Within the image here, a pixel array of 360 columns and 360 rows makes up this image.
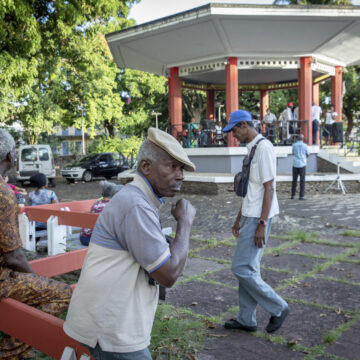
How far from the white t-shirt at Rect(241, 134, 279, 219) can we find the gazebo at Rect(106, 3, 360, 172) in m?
11.1

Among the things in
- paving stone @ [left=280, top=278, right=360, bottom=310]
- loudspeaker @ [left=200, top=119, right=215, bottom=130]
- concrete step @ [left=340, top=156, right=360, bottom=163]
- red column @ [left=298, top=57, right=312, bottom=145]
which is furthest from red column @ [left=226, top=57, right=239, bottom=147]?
paving stone @ [left=280, top=278, right=360, bottom=310]

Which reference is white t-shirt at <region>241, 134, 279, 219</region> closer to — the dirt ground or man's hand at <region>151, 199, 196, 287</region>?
the dirt ground

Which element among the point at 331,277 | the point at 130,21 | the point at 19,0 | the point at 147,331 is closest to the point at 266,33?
the point at 19,0

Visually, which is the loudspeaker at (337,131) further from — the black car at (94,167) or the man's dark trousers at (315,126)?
the black car at (94,167)

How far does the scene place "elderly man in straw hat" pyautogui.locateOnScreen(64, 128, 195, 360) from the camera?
1698 millimetres

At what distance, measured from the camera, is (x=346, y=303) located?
441cm

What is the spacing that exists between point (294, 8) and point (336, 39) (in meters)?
3.31

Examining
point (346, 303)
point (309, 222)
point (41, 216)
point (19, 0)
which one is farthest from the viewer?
point (19, 0)

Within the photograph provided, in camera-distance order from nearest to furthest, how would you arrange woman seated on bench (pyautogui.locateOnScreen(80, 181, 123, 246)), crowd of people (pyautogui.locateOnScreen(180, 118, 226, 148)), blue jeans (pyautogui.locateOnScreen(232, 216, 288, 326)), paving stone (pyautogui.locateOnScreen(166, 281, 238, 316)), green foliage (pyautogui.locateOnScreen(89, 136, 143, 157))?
blue jeans (pyautogui.locateOnScreen(232, 216, 288, 326)) < paving stone (pyautogui.locateOnScreen(166, 281, 238, 316)) < woman seated on bench (pyautogui.locateOnScreen(80, 181, 123, 246)) < crowd of people (pyautogui.locateOnScreen(180, 118, 226, 148)) < green foliage (pyautogui.locateOnScreen(89, 136, 143, 157))

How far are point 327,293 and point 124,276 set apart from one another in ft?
11.9

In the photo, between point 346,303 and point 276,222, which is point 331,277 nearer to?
point 346,303

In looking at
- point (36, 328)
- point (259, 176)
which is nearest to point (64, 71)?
point (259, 176)

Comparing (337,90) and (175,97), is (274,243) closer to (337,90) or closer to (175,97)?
(175,97)

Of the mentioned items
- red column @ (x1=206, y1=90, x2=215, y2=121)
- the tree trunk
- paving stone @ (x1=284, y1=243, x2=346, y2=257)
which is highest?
red column @ (x1=206, y1=90, x2=215, y2=121)
